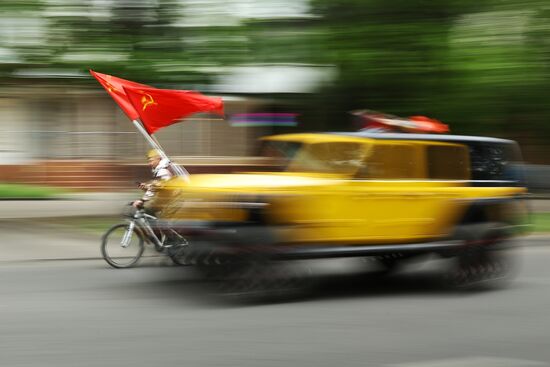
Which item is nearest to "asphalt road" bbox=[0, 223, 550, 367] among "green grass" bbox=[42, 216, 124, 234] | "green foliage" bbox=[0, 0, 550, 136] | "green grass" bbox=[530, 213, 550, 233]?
"green grass" bbox=[42, 216, 124, 234]

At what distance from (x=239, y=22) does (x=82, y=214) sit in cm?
→ 493

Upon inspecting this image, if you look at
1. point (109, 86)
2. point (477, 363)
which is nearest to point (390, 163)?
point (477, 363)

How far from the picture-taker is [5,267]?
11.0m

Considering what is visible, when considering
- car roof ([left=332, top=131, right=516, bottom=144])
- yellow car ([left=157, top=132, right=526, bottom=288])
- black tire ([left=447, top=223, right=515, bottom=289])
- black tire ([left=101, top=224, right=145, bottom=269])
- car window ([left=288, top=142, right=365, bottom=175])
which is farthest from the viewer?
black tire ([left=101, top=224, right=145, bottom=269])

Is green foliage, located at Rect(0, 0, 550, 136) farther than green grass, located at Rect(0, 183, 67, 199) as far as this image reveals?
No

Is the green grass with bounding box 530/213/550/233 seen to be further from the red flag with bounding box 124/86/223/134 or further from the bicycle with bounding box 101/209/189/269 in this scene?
the bicycle with bounding box 101/209/189/269

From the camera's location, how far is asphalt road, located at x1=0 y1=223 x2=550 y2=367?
6.24 metres

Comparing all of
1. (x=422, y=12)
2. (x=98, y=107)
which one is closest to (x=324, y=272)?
(x=422, y=12)

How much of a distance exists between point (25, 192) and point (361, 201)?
13.4 m

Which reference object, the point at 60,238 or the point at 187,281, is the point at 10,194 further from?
the point at 187,281

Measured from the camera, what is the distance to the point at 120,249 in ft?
35.7

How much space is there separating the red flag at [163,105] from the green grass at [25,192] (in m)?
9.56

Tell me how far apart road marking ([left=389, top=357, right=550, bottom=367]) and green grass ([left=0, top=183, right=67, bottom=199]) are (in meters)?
15.0

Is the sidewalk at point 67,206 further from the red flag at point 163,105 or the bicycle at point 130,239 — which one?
the red flag at point 163,105
